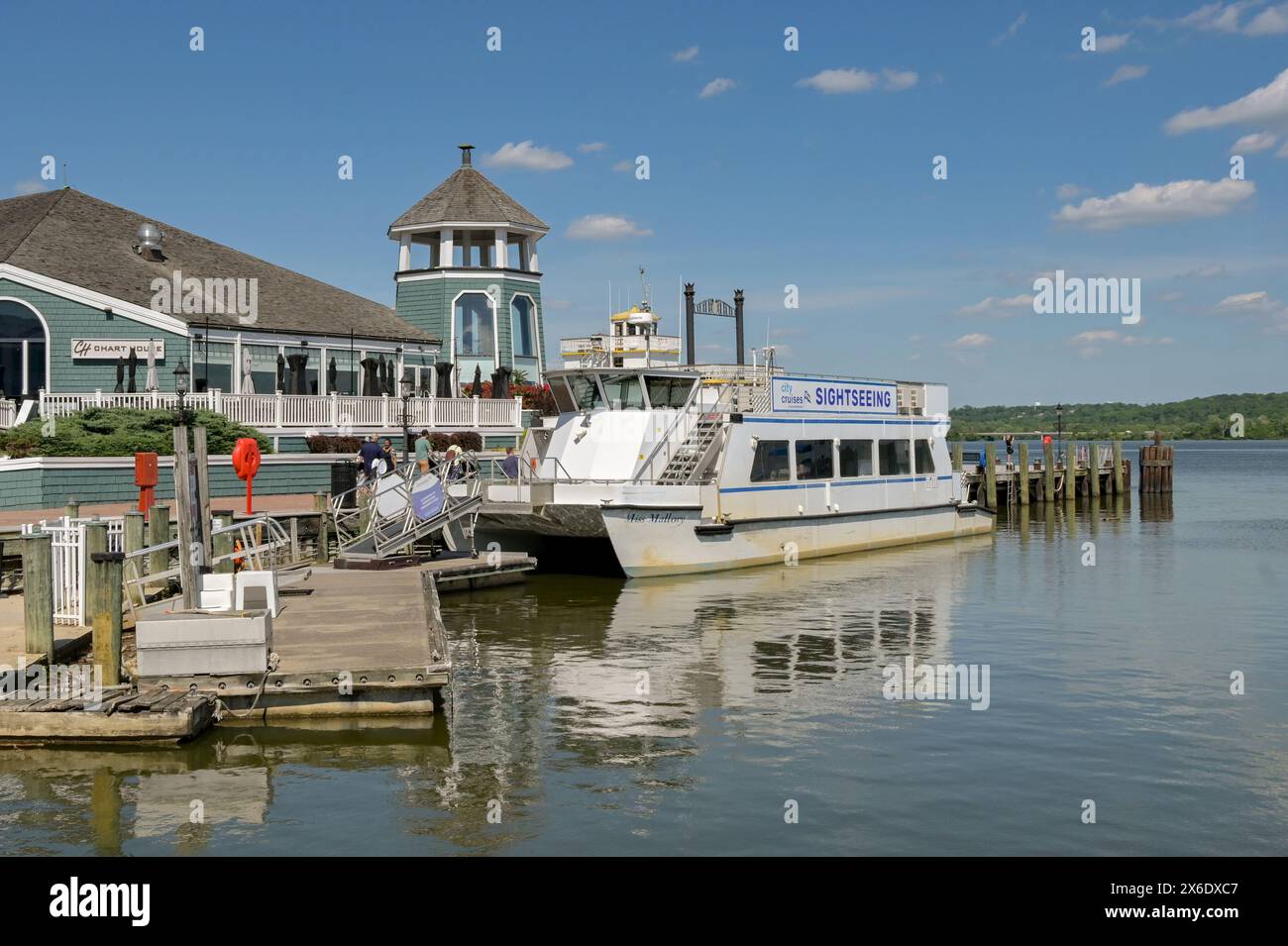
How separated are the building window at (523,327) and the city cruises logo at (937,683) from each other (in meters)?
29.1

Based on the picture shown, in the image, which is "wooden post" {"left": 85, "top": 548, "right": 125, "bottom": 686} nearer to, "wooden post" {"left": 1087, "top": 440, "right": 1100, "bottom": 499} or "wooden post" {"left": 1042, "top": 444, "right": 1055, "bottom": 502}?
"wooden post" {"left": 1042, "top": 444, "right": 1055, "bottom": 502}

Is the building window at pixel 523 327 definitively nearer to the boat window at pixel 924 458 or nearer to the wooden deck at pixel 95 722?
the boat window at pixel 924 458

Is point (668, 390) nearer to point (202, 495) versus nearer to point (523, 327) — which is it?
point (202, 495)

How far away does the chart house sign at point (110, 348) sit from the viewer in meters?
32.0

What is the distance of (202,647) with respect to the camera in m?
12.9

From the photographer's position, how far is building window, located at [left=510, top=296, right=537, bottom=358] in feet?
146

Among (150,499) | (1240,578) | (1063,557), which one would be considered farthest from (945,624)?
(150,499)

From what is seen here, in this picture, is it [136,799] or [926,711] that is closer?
[136,799]

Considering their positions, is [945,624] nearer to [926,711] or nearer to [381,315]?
[926,711]

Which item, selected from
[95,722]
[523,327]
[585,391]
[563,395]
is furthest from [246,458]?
[523,327]

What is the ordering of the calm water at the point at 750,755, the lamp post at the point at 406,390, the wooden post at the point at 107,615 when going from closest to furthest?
the calm water at the point at 750,755 → the wooden post at the point at 107,615 → the lamp post at the point at 406,390

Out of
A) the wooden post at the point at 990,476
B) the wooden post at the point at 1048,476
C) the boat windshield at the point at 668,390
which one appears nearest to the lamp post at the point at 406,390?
the boat windshield at the point at 668,390
